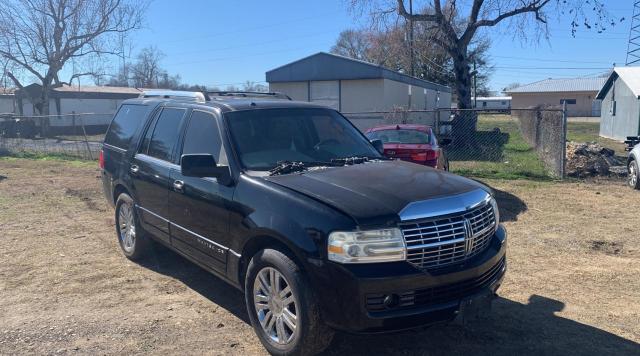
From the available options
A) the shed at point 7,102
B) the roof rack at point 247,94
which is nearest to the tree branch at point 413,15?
the roof rack at point 247,94

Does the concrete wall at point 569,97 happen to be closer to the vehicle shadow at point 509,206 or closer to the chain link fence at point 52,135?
the chain link fence at point 52,135

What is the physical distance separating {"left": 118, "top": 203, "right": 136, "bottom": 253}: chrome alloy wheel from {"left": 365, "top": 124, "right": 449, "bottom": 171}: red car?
12.2 feet

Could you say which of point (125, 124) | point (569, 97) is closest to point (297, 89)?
point (125, 124)

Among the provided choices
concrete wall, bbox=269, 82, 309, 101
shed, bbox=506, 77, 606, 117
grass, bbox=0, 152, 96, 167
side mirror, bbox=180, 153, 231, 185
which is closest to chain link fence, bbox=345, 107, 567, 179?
concrete wall, bbox=269, 82, 309, 101

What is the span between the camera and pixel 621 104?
2481 cm

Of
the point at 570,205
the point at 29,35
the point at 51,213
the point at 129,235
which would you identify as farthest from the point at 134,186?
the point at 29,35

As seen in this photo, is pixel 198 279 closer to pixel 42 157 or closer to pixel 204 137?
pixel 204 137

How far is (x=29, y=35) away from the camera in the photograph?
3369 centimetres

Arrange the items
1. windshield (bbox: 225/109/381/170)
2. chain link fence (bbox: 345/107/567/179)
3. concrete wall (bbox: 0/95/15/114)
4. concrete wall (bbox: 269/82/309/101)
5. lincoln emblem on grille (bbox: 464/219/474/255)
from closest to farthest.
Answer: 1. lincoln emblem on grille (bbox: 464/219/474/255)
2. windshield (bbox: 225/109/381/170)
3. chain link fence (bbox: 345/107/567/179)
4. concrete wall (bbox: 269/82/309/101)
5. concrete wall (bbox: 0/95/15/114)

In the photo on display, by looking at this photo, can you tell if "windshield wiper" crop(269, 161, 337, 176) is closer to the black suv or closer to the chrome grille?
the black suv

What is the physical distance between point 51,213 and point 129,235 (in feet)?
11.7

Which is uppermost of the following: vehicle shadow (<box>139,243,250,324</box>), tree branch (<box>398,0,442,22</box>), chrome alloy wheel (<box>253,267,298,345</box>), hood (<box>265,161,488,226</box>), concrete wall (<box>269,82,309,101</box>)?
tree branch (<box>398,0,442,22</box>)

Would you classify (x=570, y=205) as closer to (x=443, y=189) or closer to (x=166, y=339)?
(x=443, y=189)

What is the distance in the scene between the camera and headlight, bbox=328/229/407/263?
3.28 m
